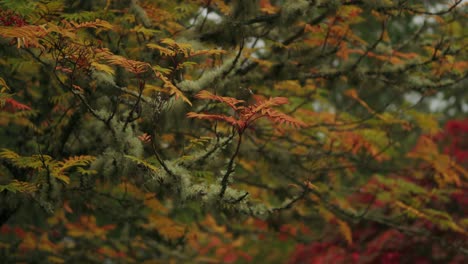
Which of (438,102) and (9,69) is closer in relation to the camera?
(9,69)

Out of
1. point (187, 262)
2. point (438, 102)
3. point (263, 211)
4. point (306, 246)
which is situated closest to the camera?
point (263, 211)

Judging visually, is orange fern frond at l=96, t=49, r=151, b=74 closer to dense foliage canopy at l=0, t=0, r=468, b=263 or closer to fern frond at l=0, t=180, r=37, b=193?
dense foliage canopy at l=0, t=0, r=468, b=263

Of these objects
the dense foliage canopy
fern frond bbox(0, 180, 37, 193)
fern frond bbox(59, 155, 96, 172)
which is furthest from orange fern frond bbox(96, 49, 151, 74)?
fern frond bbox(0, 180, 37, 193)

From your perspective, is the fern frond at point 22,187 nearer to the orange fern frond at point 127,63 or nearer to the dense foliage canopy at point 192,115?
the dense foliage canopy at point 192,115

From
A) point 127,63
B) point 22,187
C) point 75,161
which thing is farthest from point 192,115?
point 22,187

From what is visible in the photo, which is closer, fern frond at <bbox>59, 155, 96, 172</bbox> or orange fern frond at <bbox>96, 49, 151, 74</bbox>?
orange fern frond at <bbox>96, 49, 151, 74</bbox>

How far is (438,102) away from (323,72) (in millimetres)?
9107

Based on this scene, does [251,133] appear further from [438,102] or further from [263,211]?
[438,102]

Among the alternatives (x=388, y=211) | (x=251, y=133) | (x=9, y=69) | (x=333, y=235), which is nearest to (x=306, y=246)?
(x=333, y=235)

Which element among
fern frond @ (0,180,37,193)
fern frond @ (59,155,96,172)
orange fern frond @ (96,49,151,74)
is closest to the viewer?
orange fern frond @ (96,49,151,74)

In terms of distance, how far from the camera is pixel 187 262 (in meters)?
6.08

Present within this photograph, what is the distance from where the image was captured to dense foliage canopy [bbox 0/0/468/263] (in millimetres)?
2717

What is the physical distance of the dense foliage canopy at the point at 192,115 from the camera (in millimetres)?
2717

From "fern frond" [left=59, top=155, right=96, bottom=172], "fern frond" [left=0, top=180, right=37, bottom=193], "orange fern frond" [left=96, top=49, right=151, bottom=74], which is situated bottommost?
"fern frond" [left=0, top=180, right=37, bottom=193]
